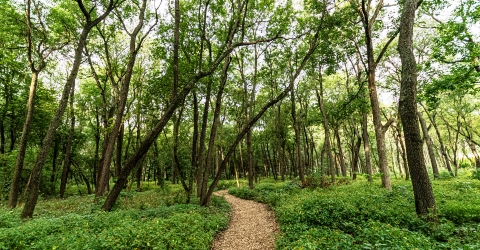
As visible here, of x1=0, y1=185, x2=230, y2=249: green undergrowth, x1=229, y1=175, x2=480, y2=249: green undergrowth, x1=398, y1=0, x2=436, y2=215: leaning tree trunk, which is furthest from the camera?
x1=398, y1=0, x2=436, y2=215: leaning tree trunk

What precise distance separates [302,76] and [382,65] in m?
7.75

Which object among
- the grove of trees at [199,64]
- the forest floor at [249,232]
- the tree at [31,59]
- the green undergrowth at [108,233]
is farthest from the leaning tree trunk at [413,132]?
the tree at [31,59]

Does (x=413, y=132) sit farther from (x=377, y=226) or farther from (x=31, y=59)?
(x=31, y=59)

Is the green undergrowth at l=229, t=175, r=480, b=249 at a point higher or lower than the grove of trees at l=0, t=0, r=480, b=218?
lower

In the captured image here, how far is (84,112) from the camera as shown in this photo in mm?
25719

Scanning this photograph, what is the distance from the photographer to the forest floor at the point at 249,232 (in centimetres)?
746

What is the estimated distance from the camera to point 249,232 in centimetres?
890

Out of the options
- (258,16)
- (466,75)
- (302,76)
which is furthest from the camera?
(302,76)

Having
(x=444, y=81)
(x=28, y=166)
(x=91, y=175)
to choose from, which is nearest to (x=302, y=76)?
(x=444, y=81)

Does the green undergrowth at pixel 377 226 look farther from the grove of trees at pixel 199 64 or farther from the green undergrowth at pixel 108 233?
the green undergrowth at pixel 108 233

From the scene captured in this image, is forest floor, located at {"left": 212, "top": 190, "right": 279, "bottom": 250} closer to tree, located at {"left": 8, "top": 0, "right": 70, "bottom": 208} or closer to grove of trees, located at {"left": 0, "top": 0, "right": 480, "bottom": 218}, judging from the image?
grove of trees, located at {"left": 0, "top": 0, "right": 480, "bottom": 218}

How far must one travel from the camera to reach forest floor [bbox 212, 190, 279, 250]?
7465 mm

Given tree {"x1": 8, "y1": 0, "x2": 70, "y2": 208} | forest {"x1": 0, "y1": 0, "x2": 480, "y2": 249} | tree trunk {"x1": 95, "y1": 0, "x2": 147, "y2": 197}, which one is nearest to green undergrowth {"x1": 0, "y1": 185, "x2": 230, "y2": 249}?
forest {"x1": 0, "y1": 0, "x2": 480, "y2": 249}

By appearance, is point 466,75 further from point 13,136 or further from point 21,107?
point 13,136
